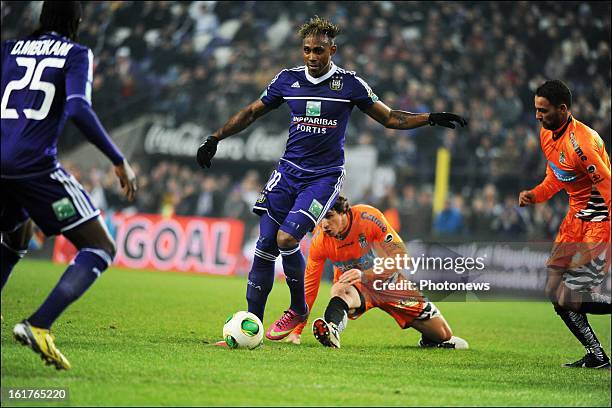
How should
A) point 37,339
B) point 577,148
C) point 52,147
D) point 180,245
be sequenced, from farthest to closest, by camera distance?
point 180,245, point 577,148, point 52,147, point 37,339

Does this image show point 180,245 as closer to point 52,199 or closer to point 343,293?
point 343,293

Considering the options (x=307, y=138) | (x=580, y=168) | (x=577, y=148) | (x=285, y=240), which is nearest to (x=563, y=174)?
(x=580, y=168)

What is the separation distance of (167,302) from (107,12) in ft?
30.8

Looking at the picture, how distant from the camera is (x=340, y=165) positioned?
7398 mm

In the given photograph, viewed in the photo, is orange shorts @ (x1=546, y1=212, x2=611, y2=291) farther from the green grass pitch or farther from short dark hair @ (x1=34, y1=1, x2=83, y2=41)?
short dark hair @ (x1=34, y1=1, x2=83, y2=41)

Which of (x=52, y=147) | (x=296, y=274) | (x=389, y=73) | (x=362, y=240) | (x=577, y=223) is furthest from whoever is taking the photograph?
(x=389, y=73)

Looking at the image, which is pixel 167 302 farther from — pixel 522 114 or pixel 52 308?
pixel 522 114

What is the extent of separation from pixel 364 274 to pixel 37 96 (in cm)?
367

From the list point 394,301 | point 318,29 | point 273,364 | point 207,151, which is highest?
point 318,29

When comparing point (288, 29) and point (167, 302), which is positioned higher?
point (288, 29)

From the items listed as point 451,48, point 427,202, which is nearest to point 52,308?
point 427,202

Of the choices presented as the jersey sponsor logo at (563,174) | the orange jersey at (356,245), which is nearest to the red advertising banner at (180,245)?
the orange jersey at (356,245)

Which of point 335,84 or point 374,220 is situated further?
point 374,220

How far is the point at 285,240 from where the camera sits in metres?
6.97
